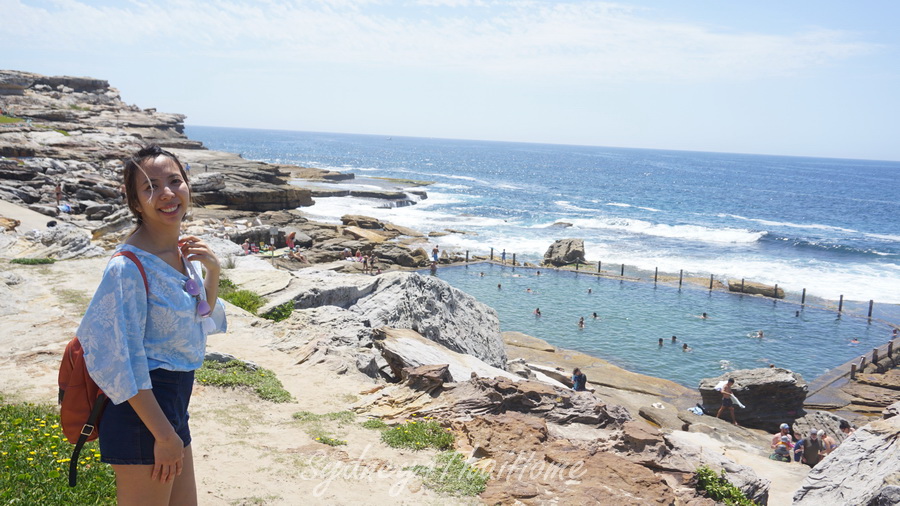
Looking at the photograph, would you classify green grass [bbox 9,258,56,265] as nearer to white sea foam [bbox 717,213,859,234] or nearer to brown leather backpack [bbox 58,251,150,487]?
brown leather backpack [bbox 58,251,150,487]

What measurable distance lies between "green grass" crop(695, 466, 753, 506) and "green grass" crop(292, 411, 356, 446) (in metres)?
4.04

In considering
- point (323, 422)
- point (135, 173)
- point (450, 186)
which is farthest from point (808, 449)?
point (450, 186)

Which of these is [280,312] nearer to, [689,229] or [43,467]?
[43,467]

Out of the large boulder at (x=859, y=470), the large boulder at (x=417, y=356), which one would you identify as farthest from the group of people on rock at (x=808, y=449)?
the large boulder at (x=417, y=356)

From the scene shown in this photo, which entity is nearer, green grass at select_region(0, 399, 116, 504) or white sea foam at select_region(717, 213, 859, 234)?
green grass at select_region(0, 399, 116, 504)

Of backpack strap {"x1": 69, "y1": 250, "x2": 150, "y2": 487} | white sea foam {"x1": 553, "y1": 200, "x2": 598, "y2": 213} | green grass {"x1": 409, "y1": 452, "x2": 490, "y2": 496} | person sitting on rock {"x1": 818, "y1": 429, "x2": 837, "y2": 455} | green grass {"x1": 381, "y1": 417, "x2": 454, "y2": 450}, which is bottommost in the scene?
person sitting on rock {"x1": 818, "y1": 429, "x2": 837, "y2": 455}

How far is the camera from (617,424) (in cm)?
802

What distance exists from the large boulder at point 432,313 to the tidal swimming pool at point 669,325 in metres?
12.1

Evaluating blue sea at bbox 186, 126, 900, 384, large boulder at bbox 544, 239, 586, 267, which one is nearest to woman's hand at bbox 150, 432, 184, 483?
blue sea at bbox 186, 126, 900, 384

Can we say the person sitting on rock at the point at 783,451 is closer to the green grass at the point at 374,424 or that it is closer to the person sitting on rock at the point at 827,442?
the person sitting on rock at the point at 827,442

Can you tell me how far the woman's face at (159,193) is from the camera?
3.10 meters

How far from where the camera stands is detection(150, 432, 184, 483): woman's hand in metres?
2.94

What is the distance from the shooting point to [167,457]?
297 centimetres

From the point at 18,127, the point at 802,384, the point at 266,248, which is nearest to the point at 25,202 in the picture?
the point at 266,248
